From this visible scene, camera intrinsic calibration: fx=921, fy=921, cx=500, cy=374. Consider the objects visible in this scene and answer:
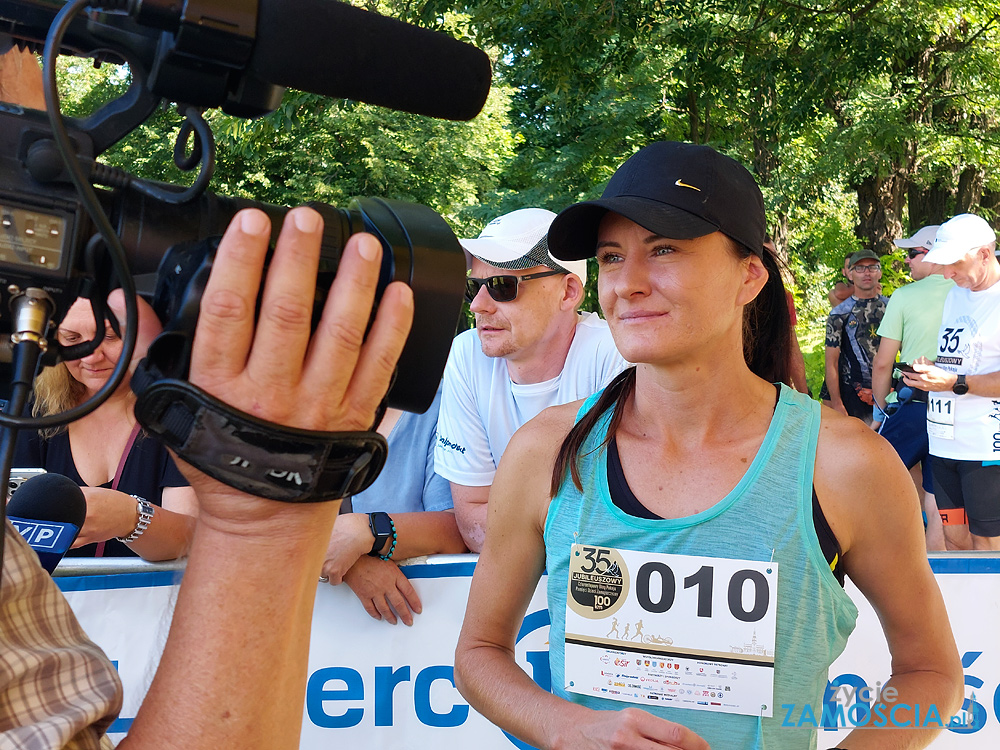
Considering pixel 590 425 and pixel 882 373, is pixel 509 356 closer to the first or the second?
pixel 590 425

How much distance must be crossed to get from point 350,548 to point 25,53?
2.13 metres

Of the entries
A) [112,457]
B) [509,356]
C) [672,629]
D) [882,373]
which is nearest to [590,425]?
[672,629]

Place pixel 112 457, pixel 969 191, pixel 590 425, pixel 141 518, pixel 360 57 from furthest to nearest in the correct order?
pixel 969 191 → pixel 112 457 → pixel 141 518 → pixel 590 425 → pixel 360 57

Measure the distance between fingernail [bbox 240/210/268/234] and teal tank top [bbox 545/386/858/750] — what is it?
4.16 ft

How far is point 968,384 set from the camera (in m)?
5.20

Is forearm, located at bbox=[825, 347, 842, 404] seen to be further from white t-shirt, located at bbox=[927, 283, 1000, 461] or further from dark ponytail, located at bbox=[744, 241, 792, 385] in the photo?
dark ponytail, located at bbox=[744, 241, 792, 385]

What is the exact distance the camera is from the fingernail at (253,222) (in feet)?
2.75

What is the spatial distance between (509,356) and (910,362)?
4.09 metres

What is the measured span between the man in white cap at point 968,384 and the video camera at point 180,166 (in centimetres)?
496

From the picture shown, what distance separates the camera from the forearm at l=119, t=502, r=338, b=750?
88cm

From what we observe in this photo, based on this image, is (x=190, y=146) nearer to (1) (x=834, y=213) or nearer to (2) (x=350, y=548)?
(2) (x=350, y=548)

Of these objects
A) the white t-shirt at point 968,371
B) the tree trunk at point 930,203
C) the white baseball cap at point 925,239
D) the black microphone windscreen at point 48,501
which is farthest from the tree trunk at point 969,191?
the black microphone windscreen at point 48,501

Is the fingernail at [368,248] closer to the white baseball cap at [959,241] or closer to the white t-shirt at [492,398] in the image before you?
the white t-shirt at [492,398]

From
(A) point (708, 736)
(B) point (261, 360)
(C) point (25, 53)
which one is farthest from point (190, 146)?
(A) point (708, 736)
